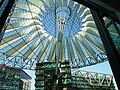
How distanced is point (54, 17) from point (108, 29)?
20631 millimetres

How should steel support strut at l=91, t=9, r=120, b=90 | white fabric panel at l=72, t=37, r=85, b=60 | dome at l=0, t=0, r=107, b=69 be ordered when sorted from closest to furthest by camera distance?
steel support strut at l=91, t=9, r=120, b=90, dome at l=0, t=0, r=107, b=69, white fabric panel at l=72, t=37, r=85, b=60

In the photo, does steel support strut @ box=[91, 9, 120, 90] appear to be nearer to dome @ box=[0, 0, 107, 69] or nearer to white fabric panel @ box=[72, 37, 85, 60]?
dome @ box=[0, 0, 107, 69]

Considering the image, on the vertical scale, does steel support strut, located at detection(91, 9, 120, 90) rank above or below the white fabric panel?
below

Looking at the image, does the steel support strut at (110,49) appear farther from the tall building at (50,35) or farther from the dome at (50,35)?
the dome at (50,35)

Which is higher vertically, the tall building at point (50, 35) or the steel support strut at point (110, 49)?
the tall building at point (50, 35)

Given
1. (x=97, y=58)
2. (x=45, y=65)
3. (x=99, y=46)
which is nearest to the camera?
(x=45, y=65)

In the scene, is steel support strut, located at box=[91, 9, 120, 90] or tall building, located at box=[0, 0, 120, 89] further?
tall building, located at box=[0, 0, 120, 89]

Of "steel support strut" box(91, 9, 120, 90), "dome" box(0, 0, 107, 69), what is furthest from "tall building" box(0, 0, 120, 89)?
"steel support strut" box(91, 9, 120, 90)

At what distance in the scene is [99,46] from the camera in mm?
28469

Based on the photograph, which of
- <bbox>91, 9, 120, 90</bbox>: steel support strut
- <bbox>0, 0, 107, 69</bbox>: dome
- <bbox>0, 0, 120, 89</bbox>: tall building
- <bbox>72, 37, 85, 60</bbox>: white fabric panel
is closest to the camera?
<bbox>91, 9, 120, 90</bbox>: steel support strut

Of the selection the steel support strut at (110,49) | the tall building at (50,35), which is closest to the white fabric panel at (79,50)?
the tall building at (50,35)

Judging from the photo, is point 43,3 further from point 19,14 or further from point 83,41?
point 83,41

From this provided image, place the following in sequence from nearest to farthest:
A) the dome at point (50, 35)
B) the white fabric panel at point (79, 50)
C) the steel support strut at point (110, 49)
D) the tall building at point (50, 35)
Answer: the steel support strut at point (110, 49), the tall building at point (50, 35), the dome at point (50, 35), the white fabric panel at point (79, 50)

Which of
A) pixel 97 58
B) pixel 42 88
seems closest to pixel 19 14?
pixel 42 88
